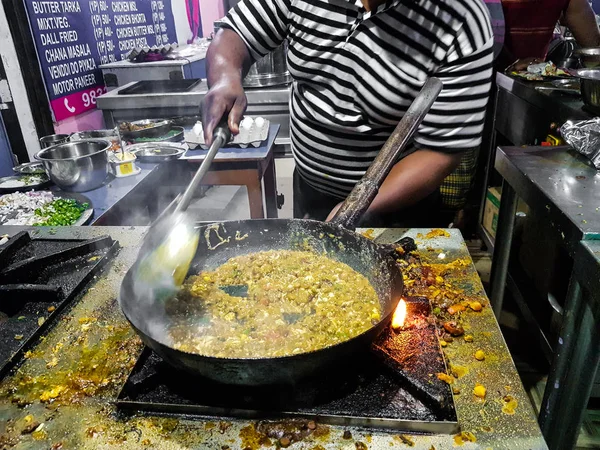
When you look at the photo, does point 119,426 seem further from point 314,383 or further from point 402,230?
point 402,230

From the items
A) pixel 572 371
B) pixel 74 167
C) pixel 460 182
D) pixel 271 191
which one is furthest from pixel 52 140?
pixel 572 371

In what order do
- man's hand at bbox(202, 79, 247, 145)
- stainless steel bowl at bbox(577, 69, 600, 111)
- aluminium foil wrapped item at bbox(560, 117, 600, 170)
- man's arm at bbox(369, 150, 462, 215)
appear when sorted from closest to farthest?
man's hand at bbox(202, 79, 247, 145)
man's arm at bbox(369, 150, 462, 215)
aluminium foil wrapped item at bbox(560, 117, 600, 170)
stainless steel bowl at bbox(577, 69, 600, 111)

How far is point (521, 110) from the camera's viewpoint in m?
3.44

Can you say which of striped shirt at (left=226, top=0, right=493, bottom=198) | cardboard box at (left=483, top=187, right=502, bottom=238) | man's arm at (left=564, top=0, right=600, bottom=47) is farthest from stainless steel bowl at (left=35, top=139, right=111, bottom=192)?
man's arm at (left=564, top=0, right=600, bottom=47)

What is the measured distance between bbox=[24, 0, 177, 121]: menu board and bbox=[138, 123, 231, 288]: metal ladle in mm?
3372

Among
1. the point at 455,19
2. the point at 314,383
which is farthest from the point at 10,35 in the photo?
the point at 314,383

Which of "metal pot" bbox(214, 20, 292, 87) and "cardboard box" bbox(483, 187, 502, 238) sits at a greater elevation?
"metal pot" bbox(214, 20, 292, 87)

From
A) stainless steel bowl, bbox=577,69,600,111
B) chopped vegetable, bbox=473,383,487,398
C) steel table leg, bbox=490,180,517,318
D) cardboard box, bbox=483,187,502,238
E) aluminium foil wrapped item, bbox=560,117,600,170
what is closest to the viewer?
chopped vegetable, bbox=473,383,487,398

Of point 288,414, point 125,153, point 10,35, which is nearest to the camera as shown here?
point 288,414

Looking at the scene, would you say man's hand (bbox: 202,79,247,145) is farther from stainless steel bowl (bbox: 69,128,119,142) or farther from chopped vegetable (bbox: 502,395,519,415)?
stainless steel bowl (bbox: 69,128,119,142)

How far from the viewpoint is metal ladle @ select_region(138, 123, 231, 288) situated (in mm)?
1298

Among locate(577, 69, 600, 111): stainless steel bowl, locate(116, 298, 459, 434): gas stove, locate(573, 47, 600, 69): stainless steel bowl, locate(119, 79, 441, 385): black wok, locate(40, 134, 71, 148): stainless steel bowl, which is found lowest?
locate(40, 134, 71, 148): stainless steel bowl

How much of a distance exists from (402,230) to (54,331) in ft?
4.23

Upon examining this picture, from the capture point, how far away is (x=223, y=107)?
161 cm
